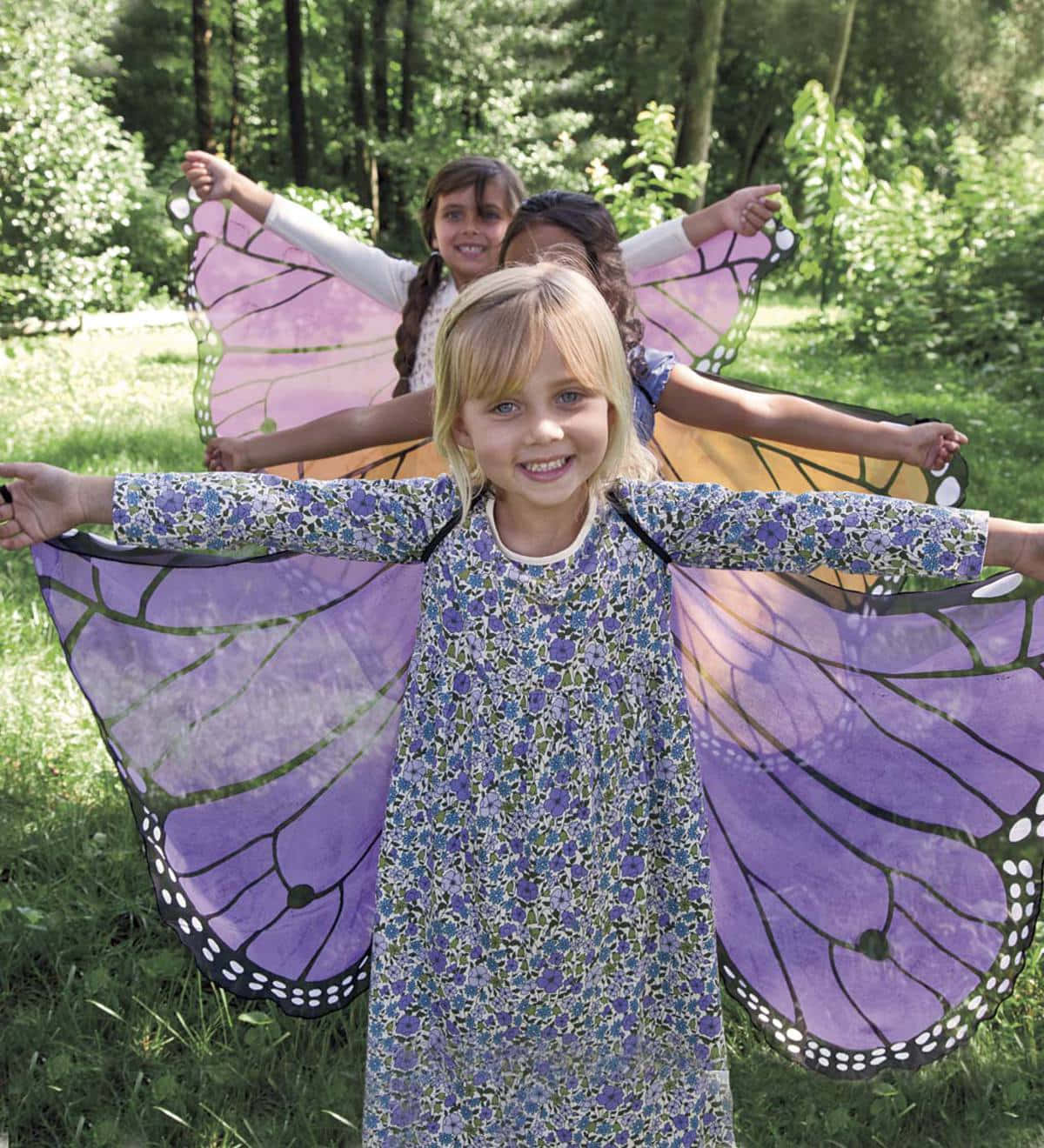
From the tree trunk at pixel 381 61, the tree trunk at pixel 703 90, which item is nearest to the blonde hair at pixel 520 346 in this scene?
the tree trunk at pixel 703 90

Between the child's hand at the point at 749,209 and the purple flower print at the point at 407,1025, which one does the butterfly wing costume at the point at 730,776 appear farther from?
the child's hand at the point at 749,209

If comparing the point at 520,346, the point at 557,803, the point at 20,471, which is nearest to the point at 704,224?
the point at 520,346

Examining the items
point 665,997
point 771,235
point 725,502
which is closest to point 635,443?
point 725,502

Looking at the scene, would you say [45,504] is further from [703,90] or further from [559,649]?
[703,90]

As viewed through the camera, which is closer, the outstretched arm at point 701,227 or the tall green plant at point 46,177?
the outstretched arm at point 701,227

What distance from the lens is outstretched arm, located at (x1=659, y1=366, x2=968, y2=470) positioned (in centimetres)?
245

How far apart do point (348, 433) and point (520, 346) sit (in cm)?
119

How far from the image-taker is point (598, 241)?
97.6 inches

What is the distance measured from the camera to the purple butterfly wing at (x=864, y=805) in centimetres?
213

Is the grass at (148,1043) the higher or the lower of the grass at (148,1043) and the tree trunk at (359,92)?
the higher

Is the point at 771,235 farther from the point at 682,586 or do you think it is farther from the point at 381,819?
the point at 381,819

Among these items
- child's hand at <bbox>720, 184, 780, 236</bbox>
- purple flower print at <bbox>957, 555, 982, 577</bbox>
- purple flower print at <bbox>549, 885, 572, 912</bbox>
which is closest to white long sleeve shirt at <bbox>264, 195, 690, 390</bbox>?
child's hand at <bbox>720, 184, 780, 236</bbox>

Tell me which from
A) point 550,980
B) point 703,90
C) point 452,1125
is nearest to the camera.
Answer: point 550,980

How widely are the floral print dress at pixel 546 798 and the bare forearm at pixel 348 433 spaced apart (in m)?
0.93
